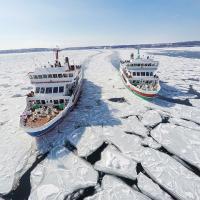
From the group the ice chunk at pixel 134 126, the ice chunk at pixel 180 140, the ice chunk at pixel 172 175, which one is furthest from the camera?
the ice chunk at pixel 134 126

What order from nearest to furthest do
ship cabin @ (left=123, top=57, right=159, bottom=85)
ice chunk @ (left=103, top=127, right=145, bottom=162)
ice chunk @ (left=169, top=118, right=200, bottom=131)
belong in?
1. ice chunk @ (left=103, top=127, right=145, bottom=162)
2. ice chunk @ (left=169, top=118, right=200, bottom=131)
3. ship cabin @ (left=123, top=57, right=159, bottom=85)

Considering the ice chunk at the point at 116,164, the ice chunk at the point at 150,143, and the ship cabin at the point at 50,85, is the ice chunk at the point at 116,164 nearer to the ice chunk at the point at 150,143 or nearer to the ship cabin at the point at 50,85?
the ice chunk at the point at 150,143

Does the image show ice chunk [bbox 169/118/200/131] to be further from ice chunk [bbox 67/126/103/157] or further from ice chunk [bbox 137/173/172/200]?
ice chunk [bbox 137/173/172/200]

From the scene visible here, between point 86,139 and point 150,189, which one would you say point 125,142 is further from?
point 150,189

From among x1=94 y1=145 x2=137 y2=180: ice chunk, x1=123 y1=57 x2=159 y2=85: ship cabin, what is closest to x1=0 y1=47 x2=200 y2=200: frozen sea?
x1=94 y1=145 x2=137 y2=180: ice chunk

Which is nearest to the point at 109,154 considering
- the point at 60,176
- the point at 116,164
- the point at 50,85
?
the point at 116,164

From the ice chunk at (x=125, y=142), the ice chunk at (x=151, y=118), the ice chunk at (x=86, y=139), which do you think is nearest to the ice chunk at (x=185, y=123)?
the ice chunk at (x=151, y=118)

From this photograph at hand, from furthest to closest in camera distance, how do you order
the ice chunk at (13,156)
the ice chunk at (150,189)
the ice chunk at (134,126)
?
the ice chunk at (134,126)
the ice chunk at (13,156)
the ice chunk at (150,189)

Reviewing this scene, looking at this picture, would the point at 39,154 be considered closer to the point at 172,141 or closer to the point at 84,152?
the point at 84,152

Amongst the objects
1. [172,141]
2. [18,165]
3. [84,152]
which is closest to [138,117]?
[172,141]
